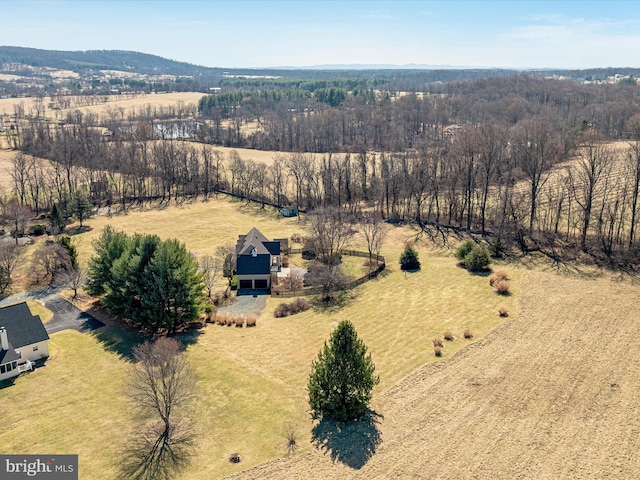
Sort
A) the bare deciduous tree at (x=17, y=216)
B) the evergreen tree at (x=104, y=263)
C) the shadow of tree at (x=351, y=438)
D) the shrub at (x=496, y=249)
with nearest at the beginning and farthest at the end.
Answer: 1. the shadow of tree at (x=351, y=438)
2. the evergreen tree at (x=104, y=263)
3. the shrub at (x=496, y=249)
4. the bare deciduous tree at (x=17, y=216)

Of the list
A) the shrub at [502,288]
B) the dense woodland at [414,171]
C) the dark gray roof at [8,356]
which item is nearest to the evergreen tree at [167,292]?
the dark gray roof at [8,356]

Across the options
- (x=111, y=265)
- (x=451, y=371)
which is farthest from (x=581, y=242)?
(x=111, y=265)

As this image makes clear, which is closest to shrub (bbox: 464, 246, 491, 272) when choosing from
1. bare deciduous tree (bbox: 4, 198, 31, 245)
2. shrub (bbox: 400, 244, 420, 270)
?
shrub (bbox: 400, 244, 420, 270)

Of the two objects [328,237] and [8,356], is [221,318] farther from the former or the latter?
[328,237]

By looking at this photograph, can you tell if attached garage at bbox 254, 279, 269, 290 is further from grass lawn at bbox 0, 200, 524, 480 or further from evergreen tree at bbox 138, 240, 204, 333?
evergreen tree at bbox 138, 240, 204, 333

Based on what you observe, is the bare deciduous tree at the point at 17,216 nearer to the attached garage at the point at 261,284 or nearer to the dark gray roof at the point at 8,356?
the dark gray roof at the point at 8,356

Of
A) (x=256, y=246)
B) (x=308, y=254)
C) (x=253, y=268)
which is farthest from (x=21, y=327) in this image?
(x=308, y=254)
